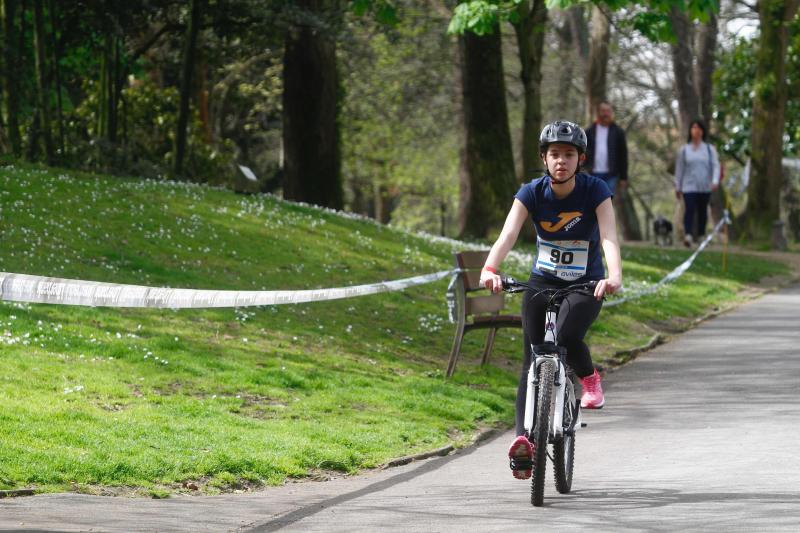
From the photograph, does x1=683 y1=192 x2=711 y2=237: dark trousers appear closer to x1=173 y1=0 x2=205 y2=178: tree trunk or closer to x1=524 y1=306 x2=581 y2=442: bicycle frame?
x1=173 y1=0 x2=205 y2=178: tree trunk

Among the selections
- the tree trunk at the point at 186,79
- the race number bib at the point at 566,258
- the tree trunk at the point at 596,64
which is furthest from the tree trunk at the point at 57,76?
the race number bib at the point at 566,258

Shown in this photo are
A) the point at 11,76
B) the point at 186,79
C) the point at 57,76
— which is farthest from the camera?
the point at 186,79

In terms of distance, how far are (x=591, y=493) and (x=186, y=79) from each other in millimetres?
20130

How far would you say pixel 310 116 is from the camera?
2566 centimetres

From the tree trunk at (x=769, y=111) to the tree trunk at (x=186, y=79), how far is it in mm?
11707

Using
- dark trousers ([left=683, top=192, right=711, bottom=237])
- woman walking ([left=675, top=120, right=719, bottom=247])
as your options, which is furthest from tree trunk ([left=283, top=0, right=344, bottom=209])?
woman walking ([left=675, top=120, right=719, bottom=247])

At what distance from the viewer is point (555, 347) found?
736 cm

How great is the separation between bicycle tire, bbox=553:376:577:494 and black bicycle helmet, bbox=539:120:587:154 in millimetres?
1270

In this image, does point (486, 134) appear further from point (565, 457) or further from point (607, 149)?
point (565, 457)

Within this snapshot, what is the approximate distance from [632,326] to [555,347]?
996 cm

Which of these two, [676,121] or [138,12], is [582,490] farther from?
[676,121]

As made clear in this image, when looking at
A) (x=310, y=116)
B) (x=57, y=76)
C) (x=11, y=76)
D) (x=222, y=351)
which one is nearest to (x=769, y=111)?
(x=310, y=116)

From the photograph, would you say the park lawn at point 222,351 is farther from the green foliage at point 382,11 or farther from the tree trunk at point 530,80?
the tree trunk at point 530,80

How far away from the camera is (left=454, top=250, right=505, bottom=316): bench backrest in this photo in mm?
12656
